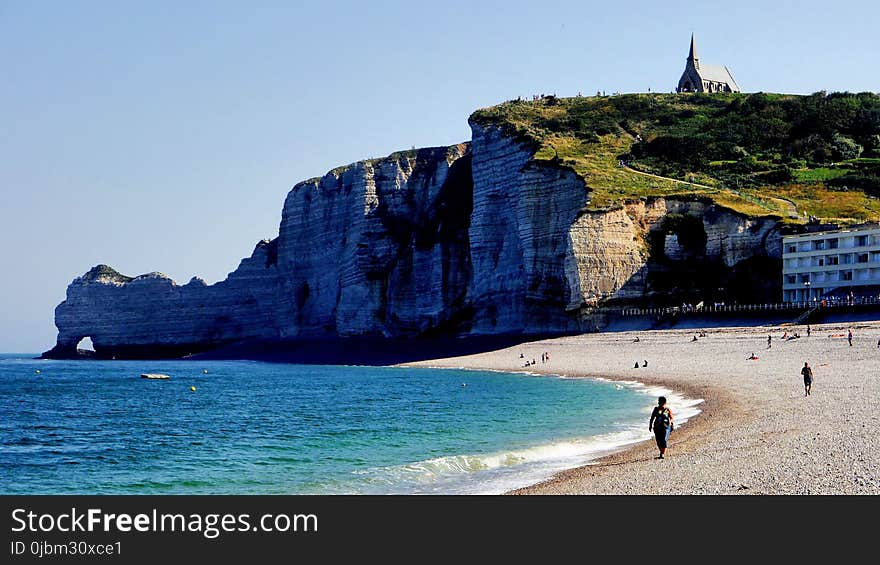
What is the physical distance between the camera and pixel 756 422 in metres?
26.7

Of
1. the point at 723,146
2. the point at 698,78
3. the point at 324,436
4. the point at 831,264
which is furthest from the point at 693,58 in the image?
the point at 324,436

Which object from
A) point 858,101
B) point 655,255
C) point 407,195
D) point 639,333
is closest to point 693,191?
point 655,255

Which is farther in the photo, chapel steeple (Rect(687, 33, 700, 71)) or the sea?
chapel steeple (Rect(687, 33, 700, 71))

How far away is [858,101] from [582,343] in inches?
2618

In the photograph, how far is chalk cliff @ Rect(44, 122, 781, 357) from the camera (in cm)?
7919

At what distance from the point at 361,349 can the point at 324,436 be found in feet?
237

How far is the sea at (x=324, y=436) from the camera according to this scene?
2378 centimetres

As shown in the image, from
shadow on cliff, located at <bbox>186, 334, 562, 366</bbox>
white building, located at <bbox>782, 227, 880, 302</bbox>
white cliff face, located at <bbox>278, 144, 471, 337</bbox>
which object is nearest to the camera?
white building, located at <bbox>782, 227, 880, 302</bbox>

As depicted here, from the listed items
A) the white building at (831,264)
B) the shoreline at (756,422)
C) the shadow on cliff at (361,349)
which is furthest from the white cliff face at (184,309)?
the shoreline at (756,422)

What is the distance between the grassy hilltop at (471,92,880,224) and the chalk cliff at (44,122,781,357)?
2554 mm

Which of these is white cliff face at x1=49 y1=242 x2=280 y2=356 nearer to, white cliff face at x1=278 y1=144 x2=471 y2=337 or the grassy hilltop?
white cliff face at x1=278 y1=144 x2=471 y2=337

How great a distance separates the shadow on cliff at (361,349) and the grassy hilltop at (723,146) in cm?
1565

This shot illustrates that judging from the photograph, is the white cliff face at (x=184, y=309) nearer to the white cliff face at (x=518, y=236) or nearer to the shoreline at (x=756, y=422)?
the white cliff face at (x=518, y=236)

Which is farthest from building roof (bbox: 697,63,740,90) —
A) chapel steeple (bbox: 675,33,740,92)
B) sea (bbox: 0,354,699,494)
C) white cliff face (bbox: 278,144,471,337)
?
sea (bbox: 0,354,699,494)
